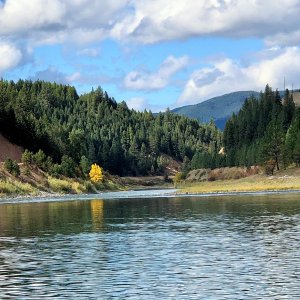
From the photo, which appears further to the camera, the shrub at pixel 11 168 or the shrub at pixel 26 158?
the shrub at pixel 26 158

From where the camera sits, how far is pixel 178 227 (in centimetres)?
6525

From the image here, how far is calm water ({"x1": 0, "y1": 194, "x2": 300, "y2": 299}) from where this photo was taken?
32625mm

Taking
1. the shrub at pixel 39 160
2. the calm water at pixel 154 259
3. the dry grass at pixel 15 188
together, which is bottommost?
the calm water at pixel 154 259

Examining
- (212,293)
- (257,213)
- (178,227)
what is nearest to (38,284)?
(212,293)

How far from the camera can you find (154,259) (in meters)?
42.6

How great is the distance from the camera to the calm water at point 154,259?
3262cm

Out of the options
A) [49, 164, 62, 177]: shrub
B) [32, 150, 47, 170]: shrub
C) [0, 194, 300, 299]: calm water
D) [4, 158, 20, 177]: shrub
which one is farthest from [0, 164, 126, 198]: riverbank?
[0, 194, 300, 299]: calm water

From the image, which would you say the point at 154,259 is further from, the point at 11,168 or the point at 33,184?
the point at 33,184

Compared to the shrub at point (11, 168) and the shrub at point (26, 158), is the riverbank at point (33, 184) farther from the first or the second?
the shrub at point (26, 158)

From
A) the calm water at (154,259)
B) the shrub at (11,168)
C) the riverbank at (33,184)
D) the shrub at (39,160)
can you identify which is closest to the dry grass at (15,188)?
the riverbank at (33,184)

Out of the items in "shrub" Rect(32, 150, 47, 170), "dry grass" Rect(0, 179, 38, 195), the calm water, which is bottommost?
the calm water

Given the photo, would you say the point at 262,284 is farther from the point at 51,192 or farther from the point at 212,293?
the point at 51,192

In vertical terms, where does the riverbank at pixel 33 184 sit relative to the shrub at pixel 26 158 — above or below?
below

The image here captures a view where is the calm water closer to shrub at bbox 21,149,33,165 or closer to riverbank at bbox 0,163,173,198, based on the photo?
riverbank at bbox 0,163,173,198
